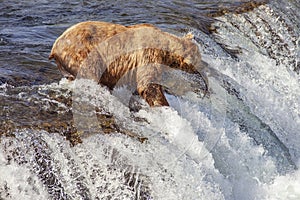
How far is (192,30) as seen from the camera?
8586 mm

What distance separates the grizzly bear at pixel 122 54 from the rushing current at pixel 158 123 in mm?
148

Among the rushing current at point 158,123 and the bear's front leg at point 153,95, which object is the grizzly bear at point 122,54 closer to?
the bear's front leg at point 153,95

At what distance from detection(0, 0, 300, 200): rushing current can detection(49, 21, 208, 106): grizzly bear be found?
0.49 ft

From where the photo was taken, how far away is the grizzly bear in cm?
593

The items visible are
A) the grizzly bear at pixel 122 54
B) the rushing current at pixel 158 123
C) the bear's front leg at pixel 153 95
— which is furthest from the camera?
the grizzly bear at pixel 122 54

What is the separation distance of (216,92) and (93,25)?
1679 mm

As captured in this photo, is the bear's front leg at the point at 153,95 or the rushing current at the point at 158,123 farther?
the bear's front leg at the point at 153,95

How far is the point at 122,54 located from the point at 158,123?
3.34ft

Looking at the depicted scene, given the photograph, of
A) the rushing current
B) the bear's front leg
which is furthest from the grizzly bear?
the rushing current

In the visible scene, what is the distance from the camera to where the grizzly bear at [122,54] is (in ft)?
19.5

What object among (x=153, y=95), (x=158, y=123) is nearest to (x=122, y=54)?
(x=153, y=95)

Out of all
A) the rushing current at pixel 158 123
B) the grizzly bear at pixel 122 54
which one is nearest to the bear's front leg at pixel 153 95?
the grizzly bear at pixel 122 54

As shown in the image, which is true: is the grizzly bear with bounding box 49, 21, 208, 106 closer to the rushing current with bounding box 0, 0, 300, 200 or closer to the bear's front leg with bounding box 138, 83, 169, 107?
the bear's front leg with bounding box 138, 83, 169, 107

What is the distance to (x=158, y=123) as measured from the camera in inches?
211
